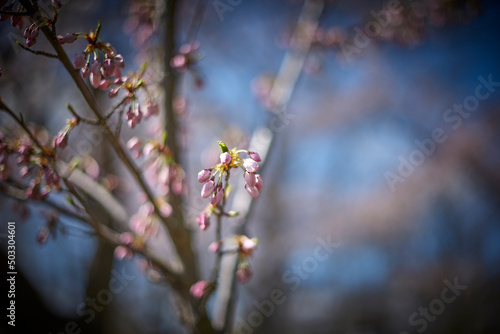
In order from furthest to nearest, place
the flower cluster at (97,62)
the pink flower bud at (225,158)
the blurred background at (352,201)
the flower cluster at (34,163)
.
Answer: the blurred background at (352,201) → the flower cluster at (34,163) → the flower cluster at (97,62) → the pink flower bud at (225,158)

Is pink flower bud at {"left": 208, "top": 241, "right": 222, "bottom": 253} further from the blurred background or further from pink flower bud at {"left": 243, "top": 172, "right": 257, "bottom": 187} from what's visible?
the blurred background

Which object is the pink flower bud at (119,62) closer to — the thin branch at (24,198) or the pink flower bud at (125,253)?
the thin branch at (24,198)

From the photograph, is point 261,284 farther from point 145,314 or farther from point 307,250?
point 145,314

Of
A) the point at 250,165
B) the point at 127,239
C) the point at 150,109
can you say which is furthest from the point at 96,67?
the point at 127,239

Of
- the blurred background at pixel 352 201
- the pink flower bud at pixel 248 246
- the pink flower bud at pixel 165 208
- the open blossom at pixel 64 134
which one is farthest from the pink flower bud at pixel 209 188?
the blurred background at pixel 352 201

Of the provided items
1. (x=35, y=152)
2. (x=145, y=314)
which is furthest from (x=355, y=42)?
(x=145, y=314)

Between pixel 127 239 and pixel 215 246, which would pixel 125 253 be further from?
pixel 215 246
